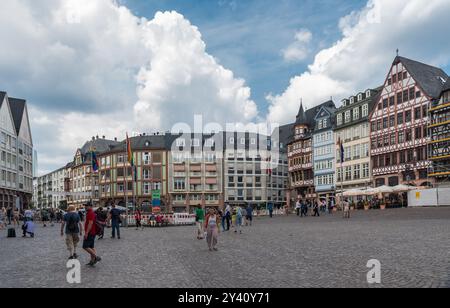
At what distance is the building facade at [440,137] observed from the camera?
182 feet

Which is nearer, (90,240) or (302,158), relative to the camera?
(90,240)

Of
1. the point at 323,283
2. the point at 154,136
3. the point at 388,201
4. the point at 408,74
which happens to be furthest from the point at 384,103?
the point at 323,283

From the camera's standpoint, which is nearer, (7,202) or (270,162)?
(7,202)

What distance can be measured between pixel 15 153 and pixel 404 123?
180 ft

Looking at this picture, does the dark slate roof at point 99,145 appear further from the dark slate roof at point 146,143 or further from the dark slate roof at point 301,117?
the dark slate roof at point 301,117

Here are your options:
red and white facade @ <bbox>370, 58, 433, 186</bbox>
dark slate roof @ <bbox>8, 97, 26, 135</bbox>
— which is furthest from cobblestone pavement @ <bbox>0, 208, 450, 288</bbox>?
dark slate roof @ <bbox>8, 97, 26, 135</bbox>

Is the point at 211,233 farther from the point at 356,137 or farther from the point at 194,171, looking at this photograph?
the point at 194,171

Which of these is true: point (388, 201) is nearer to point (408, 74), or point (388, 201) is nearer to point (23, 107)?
Answer: point (408, 74)

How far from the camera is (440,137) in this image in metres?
56.5

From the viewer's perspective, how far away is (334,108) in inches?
3300

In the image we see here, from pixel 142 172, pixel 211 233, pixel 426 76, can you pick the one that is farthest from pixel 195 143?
pixel 211 233

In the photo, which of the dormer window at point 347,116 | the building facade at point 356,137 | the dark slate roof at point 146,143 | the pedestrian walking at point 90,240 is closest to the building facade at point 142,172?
the dark slate roof at point 146,143
